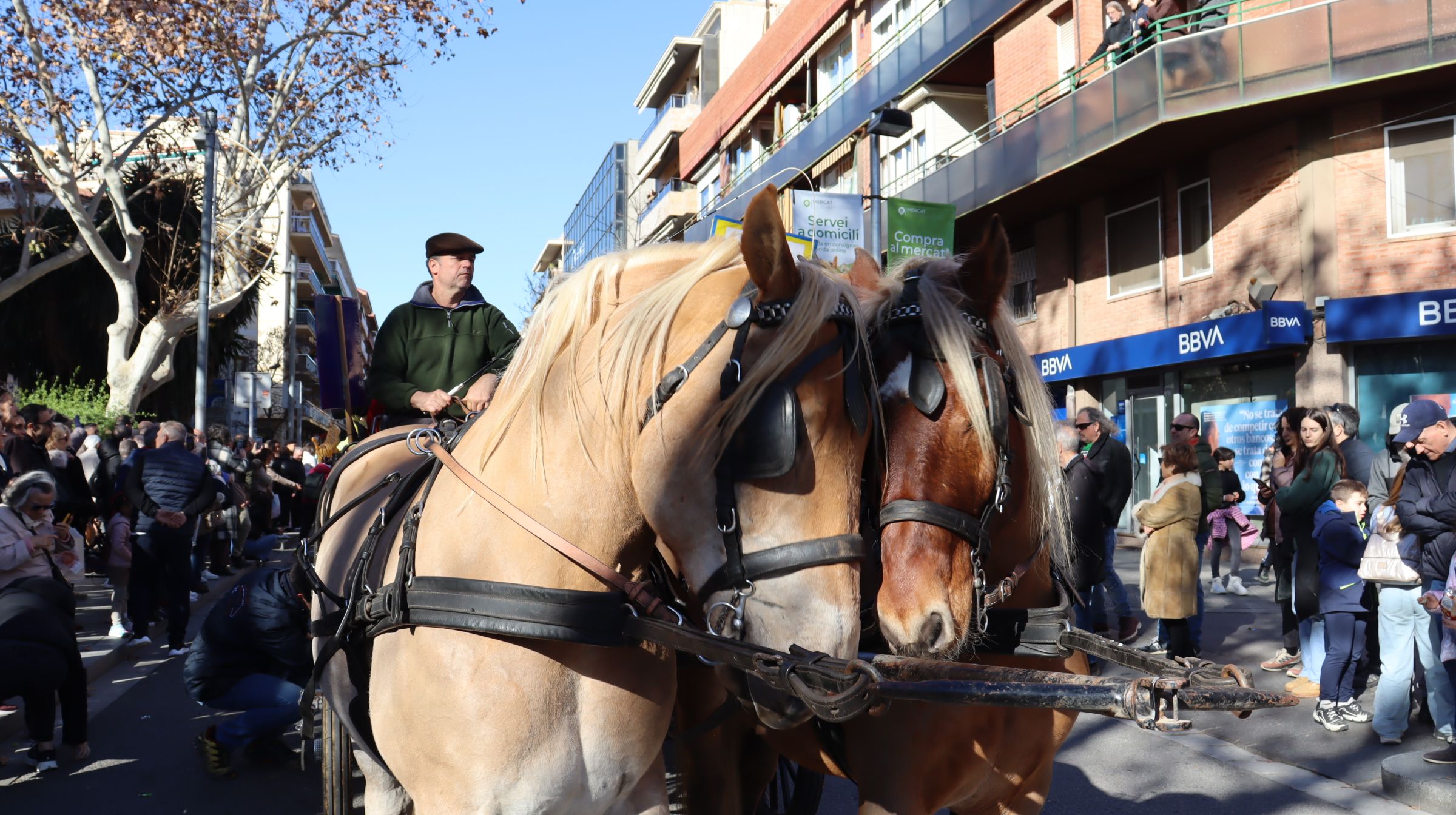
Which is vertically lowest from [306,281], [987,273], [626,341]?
[626,341]

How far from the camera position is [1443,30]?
12.5 meters

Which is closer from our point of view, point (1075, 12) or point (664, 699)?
point (664, 699)

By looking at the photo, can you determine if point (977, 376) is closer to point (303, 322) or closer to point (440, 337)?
point (440, 337)

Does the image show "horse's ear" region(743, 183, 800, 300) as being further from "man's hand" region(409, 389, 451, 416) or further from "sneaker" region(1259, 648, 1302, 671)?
"sneaker" region(1259, 648, 1302, 671)

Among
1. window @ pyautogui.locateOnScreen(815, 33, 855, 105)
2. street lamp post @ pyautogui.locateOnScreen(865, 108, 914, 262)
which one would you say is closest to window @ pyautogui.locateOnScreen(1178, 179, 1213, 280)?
street lamp post @ pyautogui.locateOnScreen(865, 108, 914, 262)

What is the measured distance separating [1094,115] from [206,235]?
569 inches

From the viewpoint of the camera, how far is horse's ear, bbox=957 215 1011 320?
122 inches

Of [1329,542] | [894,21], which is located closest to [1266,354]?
[1329,542]

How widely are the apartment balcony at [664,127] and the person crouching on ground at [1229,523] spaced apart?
31387 millimetres

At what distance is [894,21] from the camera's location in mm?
24391

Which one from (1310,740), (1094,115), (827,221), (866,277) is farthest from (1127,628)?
(1094,115)

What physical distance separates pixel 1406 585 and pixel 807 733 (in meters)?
4.73

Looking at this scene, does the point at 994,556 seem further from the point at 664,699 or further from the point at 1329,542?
the point at 1329,542

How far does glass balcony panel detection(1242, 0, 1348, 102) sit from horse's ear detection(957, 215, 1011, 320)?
1269cm
